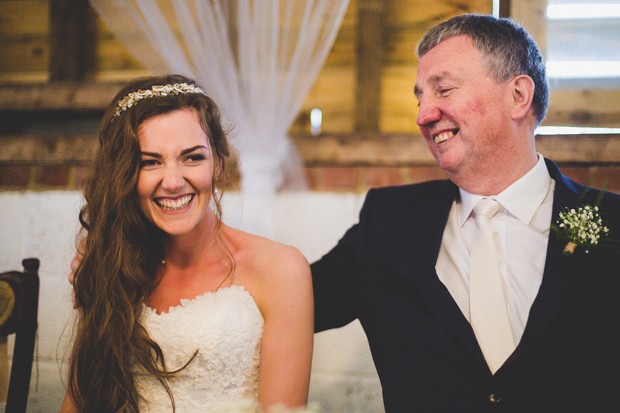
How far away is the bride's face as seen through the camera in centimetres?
152

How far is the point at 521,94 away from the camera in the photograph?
60.1 inches

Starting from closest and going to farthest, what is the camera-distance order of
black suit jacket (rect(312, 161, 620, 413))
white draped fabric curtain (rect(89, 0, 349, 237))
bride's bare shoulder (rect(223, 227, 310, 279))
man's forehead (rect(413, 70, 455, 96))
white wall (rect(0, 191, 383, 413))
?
1. black suit jacket (rect(312, 161, 620, 413))
2. man's forehead (rect(413, 70, 455, 96))
3. bride's bare shoulder (rect(223, 227, 310, 279))
4. white draped fabric curtain (rect(89, 0, 349, 237))
5. white wall (rect(0, 191, 383, 413))

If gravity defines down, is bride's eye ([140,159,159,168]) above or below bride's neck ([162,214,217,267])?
above

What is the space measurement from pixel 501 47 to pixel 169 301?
136 centimetres

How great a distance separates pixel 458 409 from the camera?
1.33m

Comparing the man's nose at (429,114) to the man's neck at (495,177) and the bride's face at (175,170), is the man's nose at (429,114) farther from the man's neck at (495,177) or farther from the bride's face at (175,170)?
the bride's face at (175,170)

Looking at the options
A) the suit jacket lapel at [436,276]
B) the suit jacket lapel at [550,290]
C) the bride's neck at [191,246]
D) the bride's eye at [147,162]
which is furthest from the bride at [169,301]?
the suit jacket lapel at [550,290]

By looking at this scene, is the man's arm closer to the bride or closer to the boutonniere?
the bride

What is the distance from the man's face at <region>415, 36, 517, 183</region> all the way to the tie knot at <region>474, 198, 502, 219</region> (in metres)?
0.09

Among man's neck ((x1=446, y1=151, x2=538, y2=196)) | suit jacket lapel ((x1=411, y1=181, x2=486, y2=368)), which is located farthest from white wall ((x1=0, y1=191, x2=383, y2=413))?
man's neck ((x1=446, y1=151, x2=538, y2=196))

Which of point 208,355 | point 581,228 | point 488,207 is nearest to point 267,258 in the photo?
point 208,355

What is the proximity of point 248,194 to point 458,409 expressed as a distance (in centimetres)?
130

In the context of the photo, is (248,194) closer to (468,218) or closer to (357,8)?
(468,218)

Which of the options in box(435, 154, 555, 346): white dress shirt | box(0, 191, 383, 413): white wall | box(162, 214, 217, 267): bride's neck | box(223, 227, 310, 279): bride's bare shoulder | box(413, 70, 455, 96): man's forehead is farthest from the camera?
box(0, 191, 383, 413): white wall
